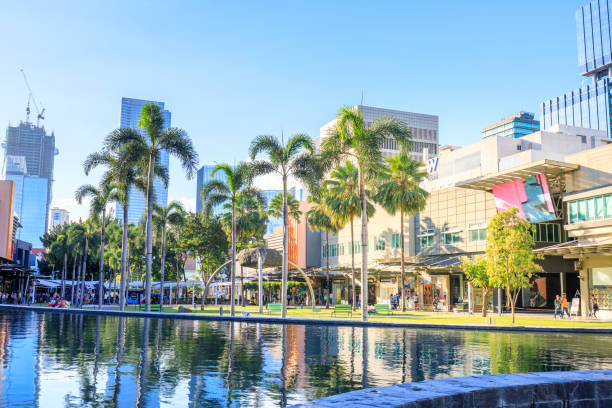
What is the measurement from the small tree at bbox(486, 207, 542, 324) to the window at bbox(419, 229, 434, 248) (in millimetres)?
24784

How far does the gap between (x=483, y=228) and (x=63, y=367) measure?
4380 cm

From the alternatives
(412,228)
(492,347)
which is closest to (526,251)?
(492,347)

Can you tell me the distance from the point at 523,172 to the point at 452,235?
37.9 ft

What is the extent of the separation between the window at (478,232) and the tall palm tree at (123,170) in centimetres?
2770

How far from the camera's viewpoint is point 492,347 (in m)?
17.2

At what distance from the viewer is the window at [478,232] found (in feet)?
164

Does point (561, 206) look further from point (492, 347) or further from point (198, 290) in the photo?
point (198, 290)

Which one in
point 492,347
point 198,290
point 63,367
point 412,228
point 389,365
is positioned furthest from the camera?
point 198,290

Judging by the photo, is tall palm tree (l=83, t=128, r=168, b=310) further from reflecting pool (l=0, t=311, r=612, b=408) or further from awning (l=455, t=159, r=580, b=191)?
awning (l=455, t=159, r=580, b=191)

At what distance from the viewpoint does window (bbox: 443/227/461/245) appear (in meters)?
53.1

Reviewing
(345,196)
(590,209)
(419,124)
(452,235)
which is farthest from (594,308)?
(419,124)

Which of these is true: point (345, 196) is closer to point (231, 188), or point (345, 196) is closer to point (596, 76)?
point (231, 188)

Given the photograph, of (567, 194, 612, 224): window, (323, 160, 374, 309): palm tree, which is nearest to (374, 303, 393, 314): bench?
(323, 160, 374, 309): palm tree

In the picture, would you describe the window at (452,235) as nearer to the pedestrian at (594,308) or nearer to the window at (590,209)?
the window at (590,209)
